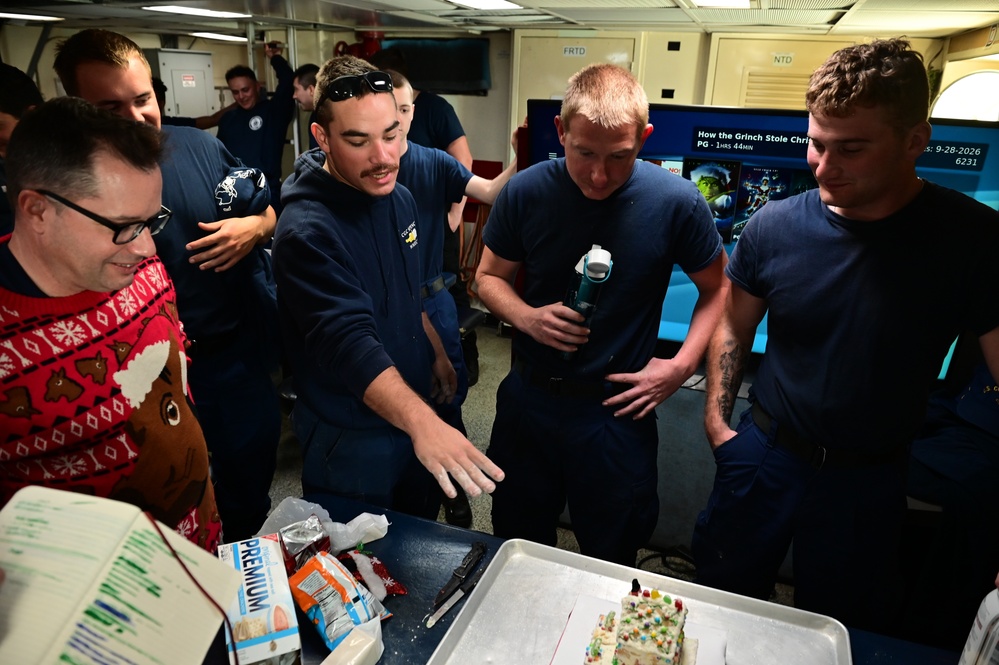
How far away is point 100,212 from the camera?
3.51ft

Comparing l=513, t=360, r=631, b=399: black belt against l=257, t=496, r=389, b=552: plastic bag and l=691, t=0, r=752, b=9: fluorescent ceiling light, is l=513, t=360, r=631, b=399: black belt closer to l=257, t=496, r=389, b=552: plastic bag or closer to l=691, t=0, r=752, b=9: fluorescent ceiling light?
l=257, t=496, r=389, b=552: plastic bag

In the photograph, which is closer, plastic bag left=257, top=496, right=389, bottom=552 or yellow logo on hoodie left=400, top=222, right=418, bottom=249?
plastic bag left=257, top=496, right=389, bottom=552

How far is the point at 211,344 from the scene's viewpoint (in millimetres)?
1980

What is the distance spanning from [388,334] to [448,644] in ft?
2.70

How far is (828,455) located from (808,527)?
0.62 feet

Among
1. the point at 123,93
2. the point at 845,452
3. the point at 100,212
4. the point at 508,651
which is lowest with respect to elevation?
the point at 508,651

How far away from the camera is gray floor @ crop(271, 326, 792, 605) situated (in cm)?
252

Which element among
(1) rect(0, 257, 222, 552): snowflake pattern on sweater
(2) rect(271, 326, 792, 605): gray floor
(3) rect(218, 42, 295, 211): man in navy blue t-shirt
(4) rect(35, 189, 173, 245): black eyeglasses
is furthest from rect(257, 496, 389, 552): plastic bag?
(3) rect(218, 42, 295, 211): man in navy blue t-shirt

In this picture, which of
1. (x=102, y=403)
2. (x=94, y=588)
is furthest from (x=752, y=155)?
(x=94, y=588)

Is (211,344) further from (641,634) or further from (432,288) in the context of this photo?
(641,634)

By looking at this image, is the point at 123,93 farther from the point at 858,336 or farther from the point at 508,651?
the point at 858,336

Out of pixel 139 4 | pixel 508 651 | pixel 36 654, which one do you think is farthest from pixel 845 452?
pixel 139 4

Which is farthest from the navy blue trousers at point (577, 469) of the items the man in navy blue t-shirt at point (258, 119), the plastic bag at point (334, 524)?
the man in navy blue t-shirt at point (258, 119)

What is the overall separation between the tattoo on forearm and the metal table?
672 millimetres
